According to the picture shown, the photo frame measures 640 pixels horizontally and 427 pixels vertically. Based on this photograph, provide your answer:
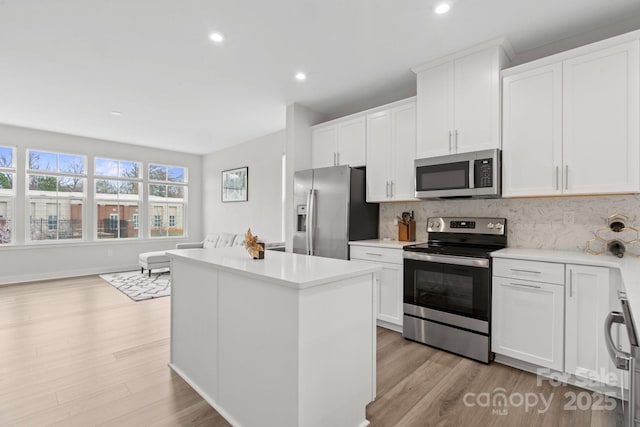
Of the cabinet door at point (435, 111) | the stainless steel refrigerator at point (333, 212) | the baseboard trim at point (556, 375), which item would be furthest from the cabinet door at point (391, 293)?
the cabinet door at point (435, 111)

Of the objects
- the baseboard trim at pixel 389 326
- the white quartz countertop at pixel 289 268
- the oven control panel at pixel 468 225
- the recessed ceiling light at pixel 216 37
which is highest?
the recessed ceiling light at pixel 216 37

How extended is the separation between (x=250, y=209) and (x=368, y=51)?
4.07 m

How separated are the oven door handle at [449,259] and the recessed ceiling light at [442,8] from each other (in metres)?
1.87

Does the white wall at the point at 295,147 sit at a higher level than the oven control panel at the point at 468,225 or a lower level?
higher

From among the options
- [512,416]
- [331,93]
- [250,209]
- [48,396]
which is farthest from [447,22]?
[250,209]

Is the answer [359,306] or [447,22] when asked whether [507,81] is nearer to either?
[447,22]

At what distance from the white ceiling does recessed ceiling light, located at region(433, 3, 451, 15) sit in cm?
5

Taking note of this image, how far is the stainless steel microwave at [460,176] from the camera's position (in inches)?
102

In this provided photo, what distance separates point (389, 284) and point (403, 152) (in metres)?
A: 1.40

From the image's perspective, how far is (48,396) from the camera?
6.73ft

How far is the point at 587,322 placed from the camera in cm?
209

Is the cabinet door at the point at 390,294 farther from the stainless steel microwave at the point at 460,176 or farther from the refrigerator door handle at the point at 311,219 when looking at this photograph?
the refrigerator door handle at the point at 311,219

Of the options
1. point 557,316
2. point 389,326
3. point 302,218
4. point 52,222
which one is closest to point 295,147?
point 302,218

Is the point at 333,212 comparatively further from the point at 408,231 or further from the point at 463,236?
the point at 463,236
